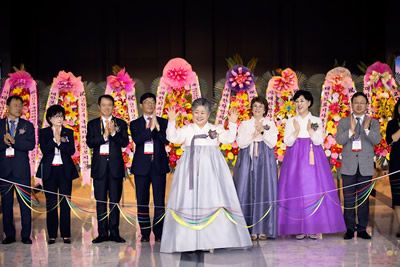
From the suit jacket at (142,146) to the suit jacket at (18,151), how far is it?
2.81ft

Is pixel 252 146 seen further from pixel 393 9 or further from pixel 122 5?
pixel 122 5

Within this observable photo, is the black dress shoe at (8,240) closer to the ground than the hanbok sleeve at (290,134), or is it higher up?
closer to the ground

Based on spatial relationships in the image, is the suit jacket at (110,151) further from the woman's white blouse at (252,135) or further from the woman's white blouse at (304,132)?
the woman's white blouse at (304,132)

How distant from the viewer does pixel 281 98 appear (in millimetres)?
6781

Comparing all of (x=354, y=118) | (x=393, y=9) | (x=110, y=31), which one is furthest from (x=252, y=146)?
(x=110, y=31)

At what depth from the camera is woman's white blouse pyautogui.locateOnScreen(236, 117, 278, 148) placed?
582cm

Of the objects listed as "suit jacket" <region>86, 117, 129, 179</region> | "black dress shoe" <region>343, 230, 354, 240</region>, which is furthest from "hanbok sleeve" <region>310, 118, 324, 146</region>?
"suit jacket" <region>86, 117, 129, 179</region>

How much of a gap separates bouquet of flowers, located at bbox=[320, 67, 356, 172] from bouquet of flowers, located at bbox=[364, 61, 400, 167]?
18 cm

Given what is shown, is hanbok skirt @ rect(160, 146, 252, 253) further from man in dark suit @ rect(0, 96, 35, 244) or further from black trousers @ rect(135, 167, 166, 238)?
man in dark suit @ rect(0, 96, 35, 244)

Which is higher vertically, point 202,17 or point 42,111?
point 202,17

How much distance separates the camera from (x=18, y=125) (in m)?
5.87

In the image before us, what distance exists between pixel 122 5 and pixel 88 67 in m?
1.05

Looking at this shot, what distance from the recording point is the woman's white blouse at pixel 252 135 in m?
5.82

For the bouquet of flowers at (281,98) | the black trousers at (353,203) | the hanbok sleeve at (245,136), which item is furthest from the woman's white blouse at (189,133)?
the bouquet of flowers at (281,98)
